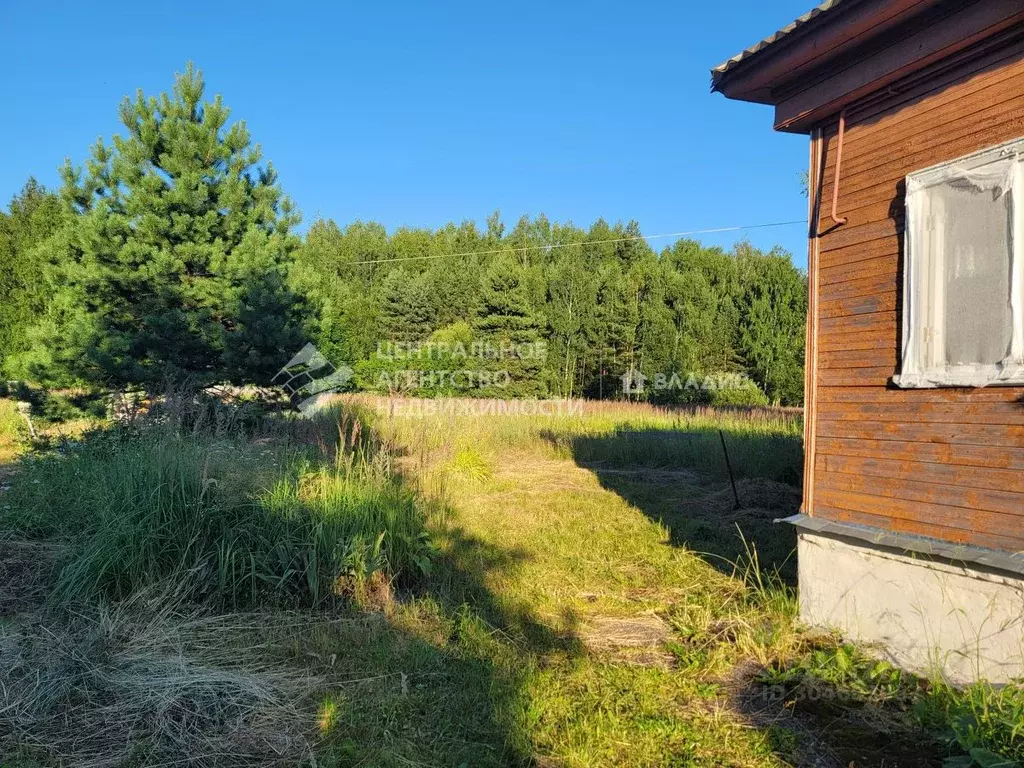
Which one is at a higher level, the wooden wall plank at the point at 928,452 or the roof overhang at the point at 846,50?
the roof overhang at the point at 846,50

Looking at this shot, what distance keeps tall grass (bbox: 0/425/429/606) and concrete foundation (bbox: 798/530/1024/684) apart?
9.18 ft

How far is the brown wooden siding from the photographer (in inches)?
126

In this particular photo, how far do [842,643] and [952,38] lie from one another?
339 centimetres

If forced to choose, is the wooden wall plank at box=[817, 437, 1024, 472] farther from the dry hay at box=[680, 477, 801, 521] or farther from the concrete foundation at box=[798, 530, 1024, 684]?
the dry hay at box=[680, 477, 801, 521]

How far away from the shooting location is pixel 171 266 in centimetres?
1002

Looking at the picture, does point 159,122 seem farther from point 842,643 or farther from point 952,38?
point 842,643

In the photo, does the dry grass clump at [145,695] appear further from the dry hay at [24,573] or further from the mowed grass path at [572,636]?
the dry hay at [24,573]

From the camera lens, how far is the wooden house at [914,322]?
3.17 meters

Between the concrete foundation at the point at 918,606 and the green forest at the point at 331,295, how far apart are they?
5.00 metres

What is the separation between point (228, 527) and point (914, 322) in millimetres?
4609

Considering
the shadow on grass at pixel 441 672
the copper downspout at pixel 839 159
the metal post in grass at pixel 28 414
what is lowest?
the shadow on grass at pixel 441 672

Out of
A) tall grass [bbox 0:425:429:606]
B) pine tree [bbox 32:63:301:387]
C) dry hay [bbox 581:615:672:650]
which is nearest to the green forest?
pine tree [bbox 32:63:301:387]

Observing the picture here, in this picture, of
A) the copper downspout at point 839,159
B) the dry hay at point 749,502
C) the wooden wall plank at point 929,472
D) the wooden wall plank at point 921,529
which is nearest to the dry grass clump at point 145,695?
the wooden wall plank at point 921,529

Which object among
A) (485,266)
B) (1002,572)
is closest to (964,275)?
(1002,572)
